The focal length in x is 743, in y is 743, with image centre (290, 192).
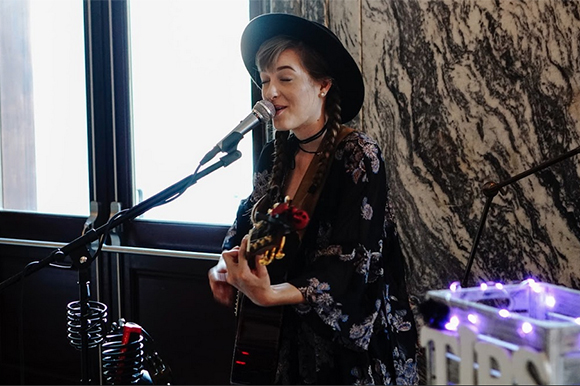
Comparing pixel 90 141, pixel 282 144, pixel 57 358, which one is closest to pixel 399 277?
pixel 282 144

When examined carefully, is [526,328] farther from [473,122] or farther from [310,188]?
[473,122]

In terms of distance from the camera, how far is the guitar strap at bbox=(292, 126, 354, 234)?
189 cm

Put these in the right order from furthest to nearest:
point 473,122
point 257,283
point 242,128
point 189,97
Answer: point 189,97 < point 473,122 < point 242,128 < point 257,283

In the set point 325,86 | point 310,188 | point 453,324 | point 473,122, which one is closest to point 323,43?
point 325,86

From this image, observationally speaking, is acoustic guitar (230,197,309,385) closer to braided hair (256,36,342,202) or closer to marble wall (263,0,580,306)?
braided hair (256,36,342,202)

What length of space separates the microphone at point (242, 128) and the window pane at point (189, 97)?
53.5 inches

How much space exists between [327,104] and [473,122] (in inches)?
27.4

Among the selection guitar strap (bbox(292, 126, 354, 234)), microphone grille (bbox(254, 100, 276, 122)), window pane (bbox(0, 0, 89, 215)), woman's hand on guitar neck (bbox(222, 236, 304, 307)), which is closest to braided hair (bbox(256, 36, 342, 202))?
guitar strap (bbox(292, 126, 354, 234))

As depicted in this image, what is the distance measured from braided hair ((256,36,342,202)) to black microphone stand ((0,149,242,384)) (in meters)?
0.22

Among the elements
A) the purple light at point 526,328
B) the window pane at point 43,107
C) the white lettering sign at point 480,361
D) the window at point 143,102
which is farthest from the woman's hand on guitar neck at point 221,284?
the window pane at point 43,107

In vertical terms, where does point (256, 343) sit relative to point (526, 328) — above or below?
below

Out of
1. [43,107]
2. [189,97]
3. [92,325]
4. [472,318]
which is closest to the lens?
[472,318]

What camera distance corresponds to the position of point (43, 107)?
3.95 meters

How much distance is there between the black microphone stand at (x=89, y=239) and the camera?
1.84 metres
